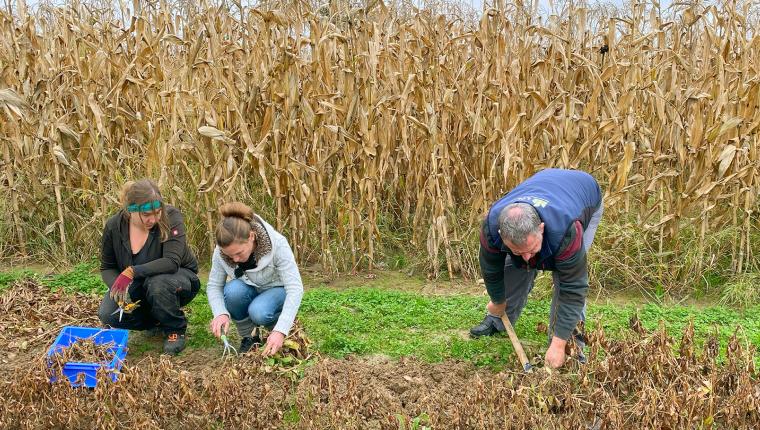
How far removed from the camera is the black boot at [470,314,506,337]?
416cm

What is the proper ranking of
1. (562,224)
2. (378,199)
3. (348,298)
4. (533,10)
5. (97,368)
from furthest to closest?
(378,199)
(533,10)
(348,298)
(97,368)
(562,224)

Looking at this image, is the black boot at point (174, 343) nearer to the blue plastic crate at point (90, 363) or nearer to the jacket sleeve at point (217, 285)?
the blue plastic crate at point (90, 363)

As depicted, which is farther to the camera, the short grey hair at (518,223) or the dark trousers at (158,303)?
the dark trousers at (158,303)

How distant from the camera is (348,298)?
4.88m

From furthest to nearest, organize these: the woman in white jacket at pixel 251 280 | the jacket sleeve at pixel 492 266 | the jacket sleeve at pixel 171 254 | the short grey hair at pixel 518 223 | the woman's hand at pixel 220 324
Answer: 1. the jacket sleeve at pixel 171 254
2. the woman's hand at pixel 220 324
3. the woman in white jacket at pixel 251 280
4. the jacket sleeve at pixel 492 266
5. the short grey hair at pixel 518 223

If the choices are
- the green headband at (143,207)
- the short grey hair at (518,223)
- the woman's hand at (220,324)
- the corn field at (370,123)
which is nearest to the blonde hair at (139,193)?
the green headband at (143,207)

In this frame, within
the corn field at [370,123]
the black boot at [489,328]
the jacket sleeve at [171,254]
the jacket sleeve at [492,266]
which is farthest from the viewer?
the corn field at [370,123]

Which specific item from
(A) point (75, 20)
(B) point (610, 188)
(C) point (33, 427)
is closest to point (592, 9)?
(B) point (610, 188)

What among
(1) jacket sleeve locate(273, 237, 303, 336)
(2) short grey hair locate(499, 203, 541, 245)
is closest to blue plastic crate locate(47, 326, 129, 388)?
(1) jacket sleeve locate(273, 237, 303, 336)

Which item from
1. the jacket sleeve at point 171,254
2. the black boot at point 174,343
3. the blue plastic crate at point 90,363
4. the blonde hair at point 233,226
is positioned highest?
the blonde hair at point 233,226

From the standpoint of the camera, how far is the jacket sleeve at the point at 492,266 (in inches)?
127

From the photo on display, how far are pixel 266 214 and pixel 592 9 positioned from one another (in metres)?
3.15

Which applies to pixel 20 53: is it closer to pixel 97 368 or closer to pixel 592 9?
pixel 97 368

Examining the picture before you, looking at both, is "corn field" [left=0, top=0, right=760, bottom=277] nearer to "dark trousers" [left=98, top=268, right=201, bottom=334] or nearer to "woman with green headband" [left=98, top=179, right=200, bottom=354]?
"woman with green headband" [left=98, top=179, right=200, bottom=354]
